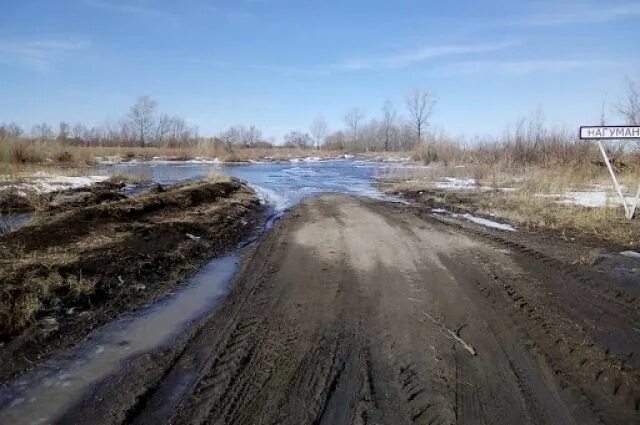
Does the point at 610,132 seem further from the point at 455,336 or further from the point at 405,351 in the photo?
the point at 405,351

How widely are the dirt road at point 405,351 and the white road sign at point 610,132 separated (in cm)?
501

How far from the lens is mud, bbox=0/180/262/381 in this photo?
488 cm

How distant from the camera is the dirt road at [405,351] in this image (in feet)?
11.0

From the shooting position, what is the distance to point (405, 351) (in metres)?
4.32

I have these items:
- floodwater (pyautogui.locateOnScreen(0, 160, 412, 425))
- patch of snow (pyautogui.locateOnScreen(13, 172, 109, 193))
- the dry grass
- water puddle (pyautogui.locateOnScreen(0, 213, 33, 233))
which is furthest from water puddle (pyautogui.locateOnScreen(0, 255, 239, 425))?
the dry grass

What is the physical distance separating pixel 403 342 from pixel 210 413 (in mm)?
2024

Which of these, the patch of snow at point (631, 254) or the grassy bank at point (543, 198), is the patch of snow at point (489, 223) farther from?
the patch of snow at point (631, 254)

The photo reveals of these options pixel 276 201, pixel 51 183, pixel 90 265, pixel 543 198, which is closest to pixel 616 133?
pixel 543 198

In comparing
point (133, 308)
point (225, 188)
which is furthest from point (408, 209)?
point (133, 308)

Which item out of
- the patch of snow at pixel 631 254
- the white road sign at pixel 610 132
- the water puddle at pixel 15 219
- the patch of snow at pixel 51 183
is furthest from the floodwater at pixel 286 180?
the patch of snow at pixel 631 254

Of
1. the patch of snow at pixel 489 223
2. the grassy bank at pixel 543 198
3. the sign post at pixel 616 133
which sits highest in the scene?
the sign post at pixel 616 133

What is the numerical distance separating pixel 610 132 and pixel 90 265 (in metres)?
11.4

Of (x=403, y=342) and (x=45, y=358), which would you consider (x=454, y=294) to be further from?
(x=45, y=358)

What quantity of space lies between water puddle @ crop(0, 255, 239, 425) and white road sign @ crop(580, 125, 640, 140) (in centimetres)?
942
